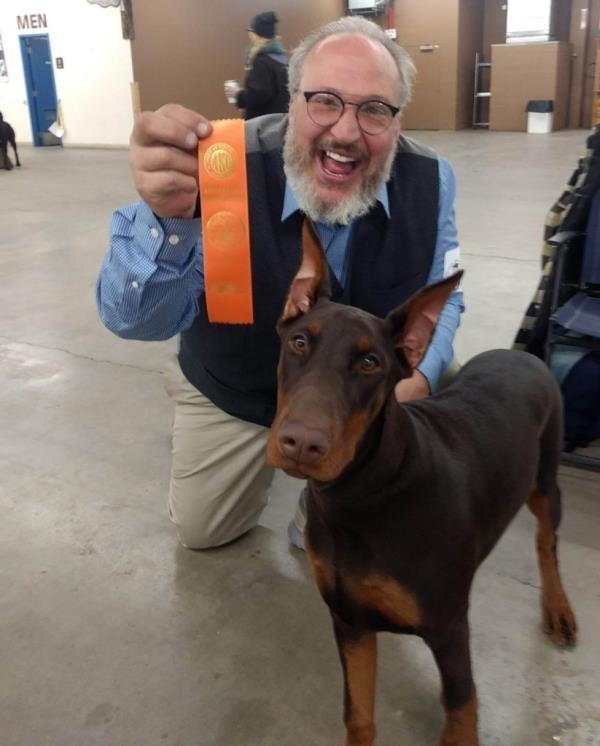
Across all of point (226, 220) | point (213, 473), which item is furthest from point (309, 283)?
point (213, 473)

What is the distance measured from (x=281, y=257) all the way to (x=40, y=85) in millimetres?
15433

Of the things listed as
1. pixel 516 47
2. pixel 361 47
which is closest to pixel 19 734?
pixel 361 47

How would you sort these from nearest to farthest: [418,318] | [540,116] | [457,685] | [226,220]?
[418,318] < [457,685] < [226,220] < [540,116]

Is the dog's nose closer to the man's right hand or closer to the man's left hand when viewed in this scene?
the man's right hand

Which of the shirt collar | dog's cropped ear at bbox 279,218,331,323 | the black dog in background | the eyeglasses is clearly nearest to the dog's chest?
dog's cropped ear at bbox 279,218,331,323

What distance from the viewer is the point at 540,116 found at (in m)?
14.2

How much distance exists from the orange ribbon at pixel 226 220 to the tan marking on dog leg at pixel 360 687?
2.65 feet

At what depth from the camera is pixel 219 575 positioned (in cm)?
224

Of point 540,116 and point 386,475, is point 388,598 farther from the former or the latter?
point 540,116

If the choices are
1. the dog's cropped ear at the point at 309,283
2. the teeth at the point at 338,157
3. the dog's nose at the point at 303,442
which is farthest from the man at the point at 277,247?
the dog's nose at the point at 303,442

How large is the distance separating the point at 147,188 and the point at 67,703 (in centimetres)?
124

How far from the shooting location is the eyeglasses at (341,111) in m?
1.91

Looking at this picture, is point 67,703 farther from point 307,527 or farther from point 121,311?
point 121,311

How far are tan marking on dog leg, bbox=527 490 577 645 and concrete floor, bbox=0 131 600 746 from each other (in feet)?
0.18
